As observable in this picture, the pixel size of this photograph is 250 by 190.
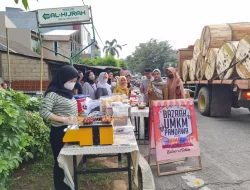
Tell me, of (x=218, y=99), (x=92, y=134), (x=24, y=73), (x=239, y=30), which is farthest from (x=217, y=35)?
(x=24, y=73)

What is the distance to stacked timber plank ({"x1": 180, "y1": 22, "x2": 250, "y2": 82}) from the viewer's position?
6.93 metres

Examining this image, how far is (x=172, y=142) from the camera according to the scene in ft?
13.9

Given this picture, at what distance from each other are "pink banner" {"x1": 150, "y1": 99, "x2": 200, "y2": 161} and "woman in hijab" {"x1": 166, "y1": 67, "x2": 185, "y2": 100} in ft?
2.51

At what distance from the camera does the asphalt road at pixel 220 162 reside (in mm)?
3847

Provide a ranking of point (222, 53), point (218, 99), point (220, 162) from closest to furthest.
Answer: point (220, 162)
point (222, 53)
point (218, 99)

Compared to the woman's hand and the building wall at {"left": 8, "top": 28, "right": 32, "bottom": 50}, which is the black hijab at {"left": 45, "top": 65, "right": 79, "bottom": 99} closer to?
the woman's hand

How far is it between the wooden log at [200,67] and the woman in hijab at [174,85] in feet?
15.4

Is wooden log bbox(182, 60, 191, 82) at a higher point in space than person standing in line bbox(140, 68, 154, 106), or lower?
higher

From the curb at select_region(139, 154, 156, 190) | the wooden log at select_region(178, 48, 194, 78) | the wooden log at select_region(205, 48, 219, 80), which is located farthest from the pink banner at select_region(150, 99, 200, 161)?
the wooden log at select_region(178, 48, 194, 78)

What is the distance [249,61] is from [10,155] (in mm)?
6116

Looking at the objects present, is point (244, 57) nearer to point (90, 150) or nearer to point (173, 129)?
point (173, 129)

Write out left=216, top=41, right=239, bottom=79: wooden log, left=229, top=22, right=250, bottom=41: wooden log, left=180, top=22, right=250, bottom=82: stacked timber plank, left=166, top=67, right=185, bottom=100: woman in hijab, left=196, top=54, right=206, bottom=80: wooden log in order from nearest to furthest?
left=166, top=67, right=185, bottom=100: woman in hijab < left=180, top=22, right=250, bottom=82: stacked timber plank < left=216, top=41, right=239, bottom=79: wooden log < left=229, top=22, right=250, bottom=41: wooden log < left=196, top=54, right=206, bottom=80: wooden log

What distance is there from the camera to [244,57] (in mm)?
6809

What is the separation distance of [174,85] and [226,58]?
336 cm
